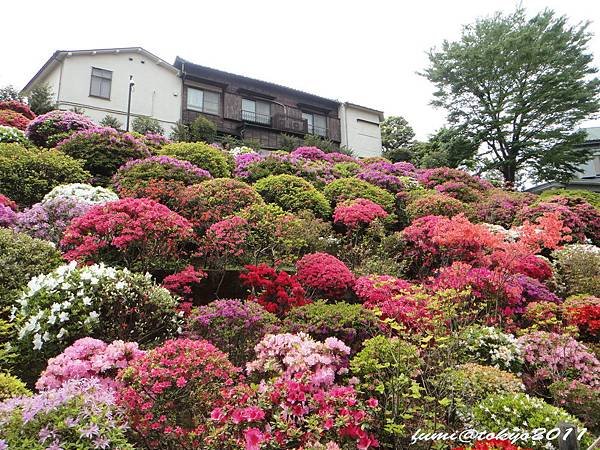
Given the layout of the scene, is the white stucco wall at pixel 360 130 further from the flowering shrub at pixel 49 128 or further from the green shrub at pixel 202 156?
the flowering shrub at pixel 49 128

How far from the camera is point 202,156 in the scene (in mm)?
12359

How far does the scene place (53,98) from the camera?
2112 cm

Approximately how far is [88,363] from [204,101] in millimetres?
24336

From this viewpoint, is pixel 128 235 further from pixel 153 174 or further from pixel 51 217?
pixel 153 174

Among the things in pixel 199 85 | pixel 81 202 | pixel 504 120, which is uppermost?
pixel 199 85

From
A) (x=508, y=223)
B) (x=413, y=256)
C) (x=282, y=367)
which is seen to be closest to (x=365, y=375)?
(x=282, y=367)

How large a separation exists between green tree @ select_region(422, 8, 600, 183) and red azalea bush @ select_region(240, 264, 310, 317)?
69.5ft

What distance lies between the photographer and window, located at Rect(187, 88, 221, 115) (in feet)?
83.3

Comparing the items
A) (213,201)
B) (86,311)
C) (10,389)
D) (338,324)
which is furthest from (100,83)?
(10,389)

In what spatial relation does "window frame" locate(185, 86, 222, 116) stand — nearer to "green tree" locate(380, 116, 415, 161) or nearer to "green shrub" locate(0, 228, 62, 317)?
"green tree" locate(380, 116, 415, 161)

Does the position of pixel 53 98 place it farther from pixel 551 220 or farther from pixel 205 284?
pixel 551 220

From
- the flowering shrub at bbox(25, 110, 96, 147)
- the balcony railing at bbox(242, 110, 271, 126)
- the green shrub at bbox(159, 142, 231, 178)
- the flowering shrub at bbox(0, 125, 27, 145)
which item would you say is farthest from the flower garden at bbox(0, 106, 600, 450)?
the balcony railing at bbox(242, 110, 271, 126)

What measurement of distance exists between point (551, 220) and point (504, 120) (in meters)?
17.3

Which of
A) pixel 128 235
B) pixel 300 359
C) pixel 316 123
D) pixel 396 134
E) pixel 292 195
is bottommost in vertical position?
pixel 300 359
